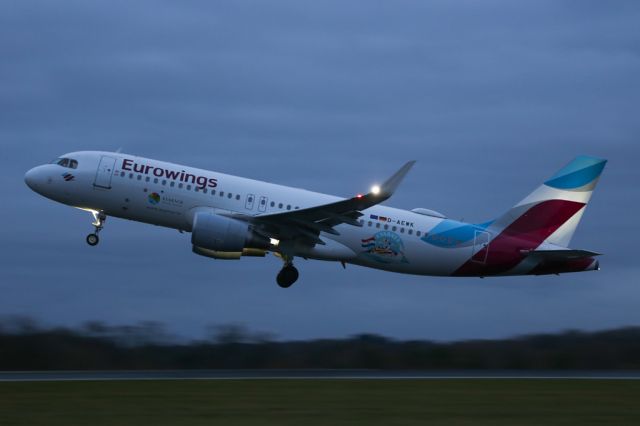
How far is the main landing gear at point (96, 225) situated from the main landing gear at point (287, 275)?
754 cm

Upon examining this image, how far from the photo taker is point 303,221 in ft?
118

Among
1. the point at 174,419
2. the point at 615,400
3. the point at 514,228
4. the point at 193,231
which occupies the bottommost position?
the point at 174,419

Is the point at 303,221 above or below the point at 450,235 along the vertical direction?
below

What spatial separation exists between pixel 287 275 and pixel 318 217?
14.2 ft

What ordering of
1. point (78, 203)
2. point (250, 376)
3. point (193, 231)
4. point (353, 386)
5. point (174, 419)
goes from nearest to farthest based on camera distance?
point (174, 419), point (353, 386), point (250, 376), point (193, 231), point (78, 203)

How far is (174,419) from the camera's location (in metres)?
19.8

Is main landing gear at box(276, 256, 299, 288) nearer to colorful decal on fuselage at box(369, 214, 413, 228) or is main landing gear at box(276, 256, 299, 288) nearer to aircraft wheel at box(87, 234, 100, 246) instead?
colorful decal on fuselage at box(369, 214, 413, 228)

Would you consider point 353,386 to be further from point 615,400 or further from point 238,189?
point 238,189

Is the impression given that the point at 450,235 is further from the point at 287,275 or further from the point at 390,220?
the point at 287,275

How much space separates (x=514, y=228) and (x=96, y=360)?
18.3m

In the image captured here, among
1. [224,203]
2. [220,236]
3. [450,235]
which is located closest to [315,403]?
[220,236]

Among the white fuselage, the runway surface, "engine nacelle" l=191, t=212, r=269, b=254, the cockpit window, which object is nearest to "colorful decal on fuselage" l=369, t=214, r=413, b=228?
the white fuselage

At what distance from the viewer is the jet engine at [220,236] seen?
1372 inches

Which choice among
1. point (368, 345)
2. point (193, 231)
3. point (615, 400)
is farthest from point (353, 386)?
point (368, 345)
